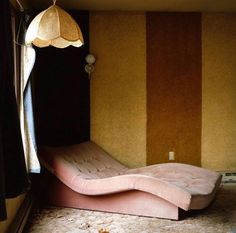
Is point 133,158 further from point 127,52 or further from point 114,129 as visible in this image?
point 127,52

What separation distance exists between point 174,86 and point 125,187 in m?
2.27

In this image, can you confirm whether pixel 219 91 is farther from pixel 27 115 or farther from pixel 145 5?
pixel 27 115

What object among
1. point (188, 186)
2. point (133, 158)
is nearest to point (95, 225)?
point (188, 186)

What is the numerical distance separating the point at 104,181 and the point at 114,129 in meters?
1.72

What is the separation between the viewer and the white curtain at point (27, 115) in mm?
3438

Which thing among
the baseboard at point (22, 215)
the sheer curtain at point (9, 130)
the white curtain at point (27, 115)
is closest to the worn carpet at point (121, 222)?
the baseboard at point (22, 215)

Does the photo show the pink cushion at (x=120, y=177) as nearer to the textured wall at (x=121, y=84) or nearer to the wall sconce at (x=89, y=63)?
the textured wall at (x=121, y=84)

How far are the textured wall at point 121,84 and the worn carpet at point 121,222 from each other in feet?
5.28

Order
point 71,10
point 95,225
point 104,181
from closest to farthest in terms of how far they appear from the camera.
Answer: point 95,225
point 104,181
point 71,10

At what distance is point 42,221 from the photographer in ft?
11.1

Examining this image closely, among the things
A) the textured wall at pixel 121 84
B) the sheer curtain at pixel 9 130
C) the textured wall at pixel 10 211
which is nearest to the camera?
the sheer curtain at pixel 9 130

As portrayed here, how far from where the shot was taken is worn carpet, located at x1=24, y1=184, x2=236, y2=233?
3.13 m

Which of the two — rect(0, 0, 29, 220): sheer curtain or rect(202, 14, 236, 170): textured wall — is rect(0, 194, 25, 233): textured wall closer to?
rect(0, 0, 29, 220): sheer curtain

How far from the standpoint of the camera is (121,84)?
5191 millimetres
